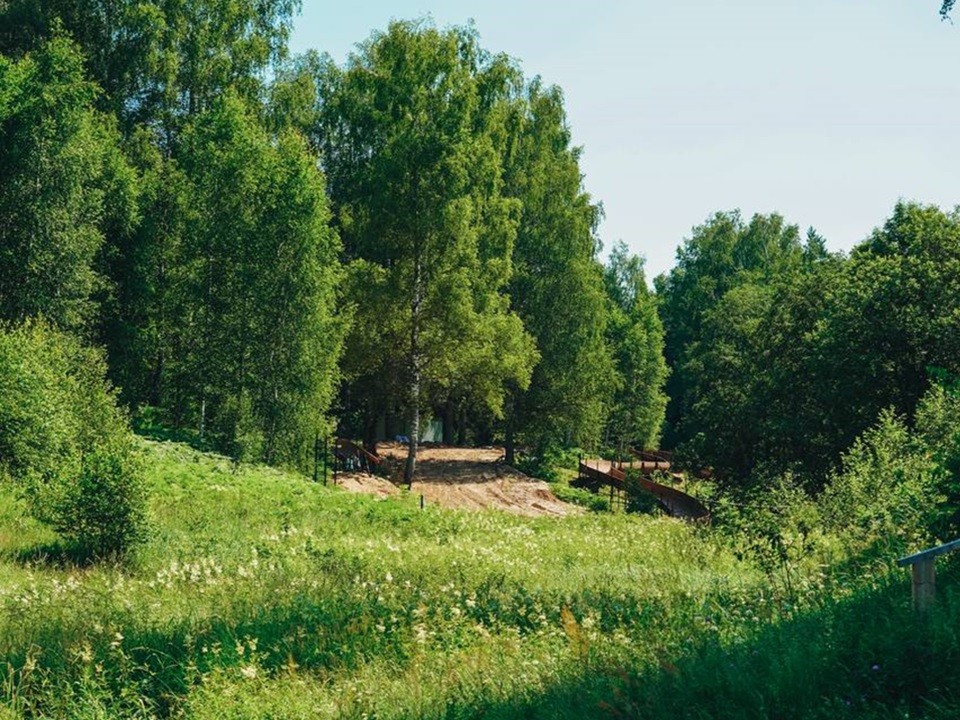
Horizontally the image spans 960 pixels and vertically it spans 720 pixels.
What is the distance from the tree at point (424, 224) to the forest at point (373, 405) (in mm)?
146

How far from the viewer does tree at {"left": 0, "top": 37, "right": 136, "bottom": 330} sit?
2927 centimetres

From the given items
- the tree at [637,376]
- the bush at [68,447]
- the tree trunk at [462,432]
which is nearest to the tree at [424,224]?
the bush at [68,447]

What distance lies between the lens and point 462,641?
26.8 feet

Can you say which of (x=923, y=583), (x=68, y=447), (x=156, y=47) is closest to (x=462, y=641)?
(x=923, y=583)

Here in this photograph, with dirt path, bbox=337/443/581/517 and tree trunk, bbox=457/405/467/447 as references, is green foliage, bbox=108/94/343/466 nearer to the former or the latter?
dirt path, bbox=337/443/581/517

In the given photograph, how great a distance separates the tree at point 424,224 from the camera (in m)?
34.6

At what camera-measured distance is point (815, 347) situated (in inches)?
1211

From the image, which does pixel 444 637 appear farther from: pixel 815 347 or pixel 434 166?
pixel 434 166

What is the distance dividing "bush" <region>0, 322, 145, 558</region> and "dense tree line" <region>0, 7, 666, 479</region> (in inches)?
209

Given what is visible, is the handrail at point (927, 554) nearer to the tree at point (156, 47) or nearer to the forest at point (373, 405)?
the forest at point (373, 405)

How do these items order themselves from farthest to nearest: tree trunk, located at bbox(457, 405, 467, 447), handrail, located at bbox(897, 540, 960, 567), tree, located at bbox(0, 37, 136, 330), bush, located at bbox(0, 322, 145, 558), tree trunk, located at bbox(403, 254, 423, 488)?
1. tree trunk, located at bbox(457, 405, 467, 447)
2. tree trunk, located at bbox(403, 254, 423, 488)
3. tree, located at bbox(0, 37, 136, 330)
4. bush, located at bbox(0, 322, 145, 558)
5. handrail, located at bbox(897, 540, 960, 567)

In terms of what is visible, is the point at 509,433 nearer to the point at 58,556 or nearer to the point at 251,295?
the point at 251,295

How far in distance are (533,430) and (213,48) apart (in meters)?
20.3

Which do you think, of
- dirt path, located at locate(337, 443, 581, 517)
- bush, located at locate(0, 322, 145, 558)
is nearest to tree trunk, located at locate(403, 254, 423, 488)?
dirt path, located at locate(337, 443, 581, 517)
